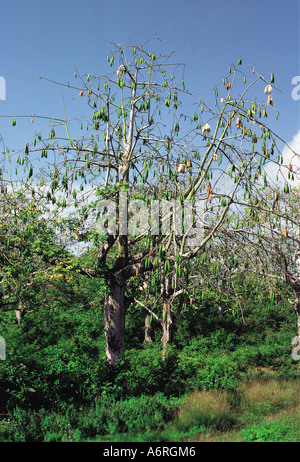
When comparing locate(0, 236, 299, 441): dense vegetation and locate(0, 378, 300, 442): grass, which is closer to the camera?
locate(0, 378, 300, 442): grass

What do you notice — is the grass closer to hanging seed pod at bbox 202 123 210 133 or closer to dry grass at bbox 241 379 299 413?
dry grass at bbox 241 379 299 413

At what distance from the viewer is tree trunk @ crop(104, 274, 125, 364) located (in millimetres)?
10523

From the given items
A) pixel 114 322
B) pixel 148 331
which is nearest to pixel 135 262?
pixel 114 322

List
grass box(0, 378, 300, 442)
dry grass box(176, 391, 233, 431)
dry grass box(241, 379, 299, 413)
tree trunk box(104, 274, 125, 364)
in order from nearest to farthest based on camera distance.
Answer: grass box(0, 378, 300, 442)
dry grass box(176, 391, 233, 431)
dry grass box(241, 379, 299, 413)
tree trunk box(104, 274, 125, 364)

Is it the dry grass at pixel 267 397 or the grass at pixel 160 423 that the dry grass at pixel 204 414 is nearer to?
the grass at pixel 160 423

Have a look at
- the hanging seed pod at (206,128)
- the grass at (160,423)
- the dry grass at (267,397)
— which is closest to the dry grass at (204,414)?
the grass at (160,423)

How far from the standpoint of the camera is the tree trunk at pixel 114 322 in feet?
34.5

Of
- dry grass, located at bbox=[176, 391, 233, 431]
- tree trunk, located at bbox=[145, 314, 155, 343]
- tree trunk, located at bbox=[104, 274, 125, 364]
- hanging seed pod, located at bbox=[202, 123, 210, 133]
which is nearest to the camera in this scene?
dry grass, located at bbox=[176, 391, 233, 431]

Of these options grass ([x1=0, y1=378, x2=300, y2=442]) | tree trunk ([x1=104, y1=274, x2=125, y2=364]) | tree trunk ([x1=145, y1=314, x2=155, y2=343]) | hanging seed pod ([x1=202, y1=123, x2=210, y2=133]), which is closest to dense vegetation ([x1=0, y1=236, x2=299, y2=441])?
grass ([x1=0, y1=378, x2=300, y2=442])

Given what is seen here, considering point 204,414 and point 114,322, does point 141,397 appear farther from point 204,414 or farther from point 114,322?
point 114,322

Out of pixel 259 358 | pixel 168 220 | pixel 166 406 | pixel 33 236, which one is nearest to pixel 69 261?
pixel 33 236

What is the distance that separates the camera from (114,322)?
1052cm

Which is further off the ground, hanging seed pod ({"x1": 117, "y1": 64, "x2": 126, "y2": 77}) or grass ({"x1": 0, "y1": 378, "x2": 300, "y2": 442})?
hanging seed pod ({"x1": 117, "y1": 64, "x2": 126, "y2": 77})

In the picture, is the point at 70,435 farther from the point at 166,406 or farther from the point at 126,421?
the point at 166,406
